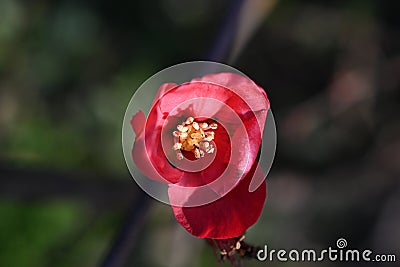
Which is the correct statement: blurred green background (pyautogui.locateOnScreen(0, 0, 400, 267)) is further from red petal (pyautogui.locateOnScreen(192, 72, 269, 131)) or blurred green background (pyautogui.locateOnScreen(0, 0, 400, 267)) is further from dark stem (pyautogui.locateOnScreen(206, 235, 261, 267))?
red petal (pyautogui.locateOnScreen(192, 72, 269, 131))

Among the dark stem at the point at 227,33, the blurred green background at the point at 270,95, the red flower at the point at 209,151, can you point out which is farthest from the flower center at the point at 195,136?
the blurred green background at the point at 270,95

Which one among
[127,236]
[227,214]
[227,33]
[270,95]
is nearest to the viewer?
[227,214]

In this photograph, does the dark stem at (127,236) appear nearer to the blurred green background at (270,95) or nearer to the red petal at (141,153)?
the red petal at (141,153)

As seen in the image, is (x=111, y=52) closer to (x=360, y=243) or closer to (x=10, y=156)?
(x=10, y=156)

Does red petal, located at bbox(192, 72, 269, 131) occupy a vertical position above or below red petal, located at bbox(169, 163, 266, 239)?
above

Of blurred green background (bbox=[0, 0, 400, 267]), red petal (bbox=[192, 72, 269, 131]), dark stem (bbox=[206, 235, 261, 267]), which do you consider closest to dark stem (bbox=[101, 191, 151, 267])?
dark stem (bbox=[206, 235, 261, 267])

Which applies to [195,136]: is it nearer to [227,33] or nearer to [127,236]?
[127,236]

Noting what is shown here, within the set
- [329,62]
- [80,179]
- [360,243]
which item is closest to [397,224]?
[360,243]

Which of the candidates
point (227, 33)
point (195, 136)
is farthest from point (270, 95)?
point (195, 136)
